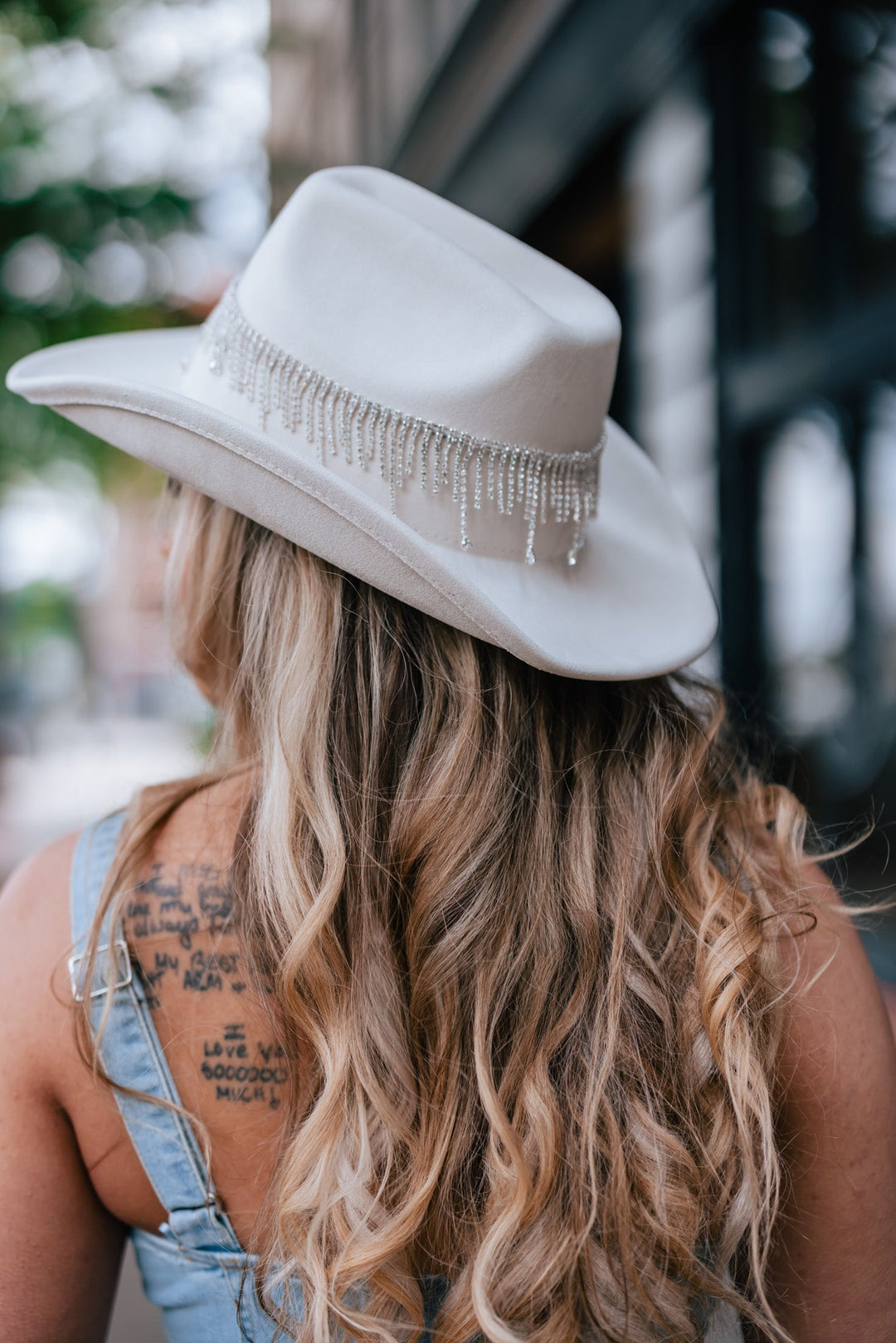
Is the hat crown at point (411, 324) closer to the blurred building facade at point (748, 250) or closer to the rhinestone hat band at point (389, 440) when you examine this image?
the rhinestone hat band at point (389, 440)

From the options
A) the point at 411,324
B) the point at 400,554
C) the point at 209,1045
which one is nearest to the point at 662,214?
the point at 411,324

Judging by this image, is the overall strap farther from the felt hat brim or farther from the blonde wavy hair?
the felt hat brim

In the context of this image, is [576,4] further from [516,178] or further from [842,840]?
[842,840]

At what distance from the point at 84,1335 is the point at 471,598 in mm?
967

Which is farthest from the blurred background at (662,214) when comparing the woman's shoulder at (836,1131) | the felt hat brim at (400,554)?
the woman's shoulder at (836,1131)

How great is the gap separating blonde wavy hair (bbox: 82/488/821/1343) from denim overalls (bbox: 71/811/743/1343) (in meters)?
0.04

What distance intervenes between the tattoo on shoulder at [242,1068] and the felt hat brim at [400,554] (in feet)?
1.66

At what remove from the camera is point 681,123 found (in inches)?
129

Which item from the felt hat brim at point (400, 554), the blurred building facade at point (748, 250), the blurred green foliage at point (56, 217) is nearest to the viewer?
the felt hat brim at point (400, 554)

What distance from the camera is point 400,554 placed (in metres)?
1.01

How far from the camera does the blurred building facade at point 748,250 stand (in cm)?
255

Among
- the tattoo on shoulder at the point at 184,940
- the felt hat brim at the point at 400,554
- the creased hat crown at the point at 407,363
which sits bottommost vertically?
the tattoo on shoulder at the point at 184,940

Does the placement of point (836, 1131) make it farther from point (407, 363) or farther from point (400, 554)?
point (407, 363)

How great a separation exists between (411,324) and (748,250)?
238 centimetres
